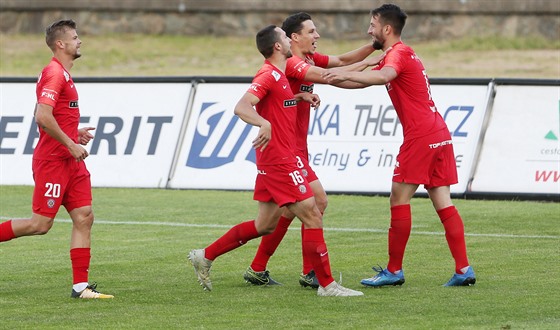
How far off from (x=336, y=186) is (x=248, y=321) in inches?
360

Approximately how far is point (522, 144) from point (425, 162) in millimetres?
7105

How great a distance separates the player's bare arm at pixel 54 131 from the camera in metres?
9.81

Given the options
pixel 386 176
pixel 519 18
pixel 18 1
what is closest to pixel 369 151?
pixel 386 176

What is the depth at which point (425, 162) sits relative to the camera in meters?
10.8

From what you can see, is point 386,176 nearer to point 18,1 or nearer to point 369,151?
point 369,151

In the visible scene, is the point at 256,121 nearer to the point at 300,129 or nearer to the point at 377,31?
the point at 300,129

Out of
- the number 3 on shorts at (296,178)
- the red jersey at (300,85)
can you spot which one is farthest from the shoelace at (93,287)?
the red jersey at (300,85)

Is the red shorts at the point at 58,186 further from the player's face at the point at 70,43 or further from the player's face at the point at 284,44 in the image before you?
the player's face at the point at 284,44

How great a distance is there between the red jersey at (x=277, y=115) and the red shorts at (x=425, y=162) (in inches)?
41.2

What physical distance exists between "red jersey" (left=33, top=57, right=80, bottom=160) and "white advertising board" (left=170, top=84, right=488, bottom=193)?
26.9ft

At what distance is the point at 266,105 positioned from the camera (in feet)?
33.8

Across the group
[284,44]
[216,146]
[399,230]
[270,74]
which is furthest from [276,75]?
[216,146]

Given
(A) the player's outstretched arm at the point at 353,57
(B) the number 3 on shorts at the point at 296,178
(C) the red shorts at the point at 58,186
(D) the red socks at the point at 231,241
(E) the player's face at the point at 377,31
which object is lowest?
(D) the red socks at the point at 231,241

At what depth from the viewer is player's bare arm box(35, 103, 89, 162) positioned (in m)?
9.81
